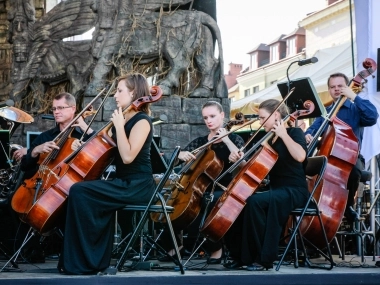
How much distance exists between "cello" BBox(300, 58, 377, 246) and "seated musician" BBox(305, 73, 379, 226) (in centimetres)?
27

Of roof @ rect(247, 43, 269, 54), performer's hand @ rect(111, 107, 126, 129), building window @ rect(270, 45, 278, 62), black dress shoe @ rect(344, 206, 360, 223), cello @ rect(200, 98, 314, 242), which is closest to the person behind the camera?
performer's hand @ rect(111, 107, 126, 129)

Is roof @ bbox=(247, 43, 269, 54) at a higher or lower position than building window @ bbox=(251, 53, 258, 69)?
higher

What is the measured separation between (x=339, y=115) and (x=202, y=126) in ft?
8.66

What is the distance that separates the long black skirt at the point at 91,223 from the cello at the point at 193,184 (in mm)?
916

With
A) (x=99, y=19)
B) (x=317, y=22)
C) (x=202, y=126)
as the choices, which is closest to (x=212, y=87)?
(x=202, y=126)

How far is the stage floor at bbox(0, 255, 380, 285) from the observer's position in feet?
15.3

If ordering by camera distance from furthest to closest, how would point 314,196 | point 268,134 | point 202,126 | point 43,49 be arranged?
point 43,49 < point 202,126 < point 314,196 < point 268,134

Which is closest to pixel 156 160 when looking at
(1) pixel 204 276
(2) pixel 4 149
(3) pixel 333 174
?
(1) pixel 204 276

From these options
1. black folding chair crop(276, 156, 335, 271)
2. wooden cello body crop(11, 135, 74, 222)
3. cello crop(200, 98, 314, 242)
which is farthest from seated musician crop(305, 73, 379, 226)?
wooden cello body crop(11, 135, 74, 222)

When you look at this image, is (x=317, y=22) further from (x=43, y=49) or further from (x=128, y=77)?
(x=128, y=77)

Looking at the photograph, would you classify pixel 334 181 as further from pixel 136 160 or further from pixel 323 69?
pixel 323 69

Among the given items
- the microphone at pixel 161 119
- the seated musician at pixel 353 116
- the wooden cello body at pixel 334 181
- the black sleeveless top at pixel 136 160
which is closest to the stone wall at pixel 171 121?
the microphone at pixel 161 119

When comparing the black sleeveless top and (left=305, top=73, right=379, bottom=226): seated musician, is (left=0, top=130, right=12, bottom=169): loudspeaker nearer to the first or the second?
the black sleeveless top

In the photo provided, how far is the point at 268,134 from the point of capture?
561 cm
